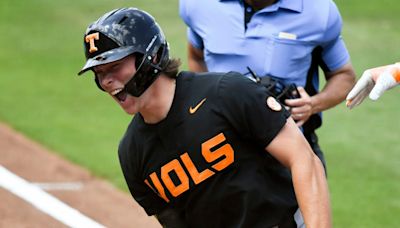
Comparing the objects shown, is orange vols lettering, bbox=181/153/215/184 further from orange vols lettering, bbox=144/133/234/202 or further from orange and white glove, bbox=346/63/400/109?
orange and white glove, bbox=346/63/400/109

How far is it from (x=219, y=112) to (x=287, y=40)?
131 centimetres

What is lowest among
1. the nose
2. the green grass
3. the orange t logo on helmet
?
the green grass

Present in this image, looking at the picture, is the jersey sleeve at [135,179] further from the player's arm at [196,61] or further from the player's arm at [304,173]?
the player's arm at [196,61]

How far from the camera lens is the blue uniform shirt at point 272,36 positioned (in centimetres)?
593

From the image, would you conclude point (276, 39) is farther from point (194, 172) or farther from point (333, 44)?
point (194, 172)

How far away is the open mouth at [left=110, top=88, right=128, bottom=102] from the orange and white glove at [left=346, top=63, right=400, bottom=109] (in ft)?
3.42

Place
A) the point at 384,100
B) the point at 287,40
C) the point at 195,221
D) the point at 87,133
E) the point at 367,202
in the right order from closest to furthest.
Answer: the point at 195,221, the point at 287,40, the point at 367,202, the point at 87,133, the point at 384,100

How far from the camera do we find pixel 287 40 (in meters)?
5.95

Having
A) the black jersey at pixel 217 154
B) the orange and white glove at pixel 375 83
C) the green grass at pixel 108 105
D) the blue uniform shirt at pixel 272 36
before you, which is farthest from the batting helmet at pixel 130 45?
the green grass at pixel 108 105

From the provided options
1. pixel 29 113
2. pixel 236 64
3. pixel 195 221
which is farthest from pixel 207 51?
pixel 29 113

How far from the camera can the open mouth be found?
471cm

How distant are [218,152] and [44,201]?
4.33 metres

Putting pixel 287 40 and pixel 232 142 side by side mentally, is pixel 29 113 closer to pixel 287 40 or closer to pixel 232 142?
pixel 287 40

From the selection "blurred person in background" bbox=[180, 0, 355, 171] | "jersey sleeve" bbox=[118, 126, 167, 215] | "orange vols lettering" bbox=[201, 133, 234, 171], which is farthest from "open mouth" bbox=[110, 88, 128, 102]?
"blurred person in background" bbox=[180, 0, 355, 171]
